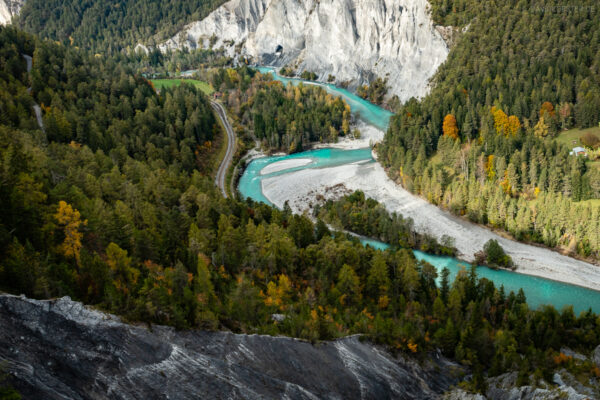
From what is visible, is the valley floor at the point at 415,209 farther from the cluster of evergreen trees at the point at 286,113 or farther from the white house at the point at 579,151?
the cluster of evergreen trees at the point at 286,113

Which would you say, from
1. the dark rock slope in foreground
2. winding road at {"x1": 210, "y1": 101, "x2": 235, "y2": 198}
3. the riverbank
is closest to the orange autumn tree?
the riverbank

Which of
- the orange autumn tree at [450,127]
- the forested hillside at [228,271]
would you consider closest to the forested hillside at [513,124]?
the orange autumn tree at [450,127]

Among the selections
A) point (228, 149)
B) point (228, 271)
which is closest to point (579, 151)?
point (228, 271)

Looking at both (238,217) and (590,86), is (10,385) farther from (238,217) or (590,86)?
(590,86)

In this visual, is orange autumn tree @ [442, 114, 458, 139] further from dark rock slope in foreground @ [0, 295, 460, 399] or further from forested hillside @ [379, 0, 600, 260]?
dark rock slope in foreground @ [0, 295, 460, 399]

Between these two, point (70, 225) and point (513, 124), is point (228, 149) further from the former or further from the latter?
point (70, 225)

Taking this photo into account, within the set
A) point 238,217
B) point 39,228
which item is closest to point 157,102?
point 238,217
